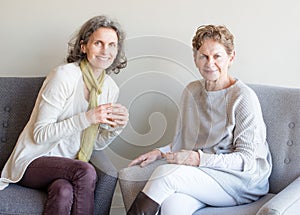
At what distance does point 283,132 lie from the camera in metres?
2.25

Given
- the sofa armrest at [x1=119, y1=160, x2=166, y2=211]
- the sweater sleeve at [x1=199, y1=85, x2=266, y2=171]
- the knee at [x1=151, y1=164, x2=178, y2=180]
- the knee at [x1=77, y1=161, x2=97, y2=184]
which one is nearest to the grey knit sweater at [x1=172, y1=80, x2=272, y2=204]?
the sweater sleeve at [x1=199, y1=85, x2=266, y2=171]

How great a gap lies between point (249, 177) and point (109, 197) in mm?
605

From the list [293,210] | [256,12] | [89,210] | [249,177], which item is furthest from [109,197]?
[256,12]

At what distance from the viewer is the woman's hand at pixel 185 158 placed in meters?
2.08

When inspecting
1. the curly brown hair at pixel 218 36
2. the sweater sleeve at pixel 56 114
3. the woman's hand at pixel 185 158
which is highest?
the curly brown hair at pixel 218 36

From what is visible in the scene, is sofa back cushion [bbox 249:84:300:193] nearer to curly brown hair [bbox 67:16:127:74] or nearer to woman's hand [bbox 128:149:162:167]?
woman's hand [bbox 128:149:162:167]

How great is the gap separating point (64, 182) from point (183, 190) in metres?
0.49

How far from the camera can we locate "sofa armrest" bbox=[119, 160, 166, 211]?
2.12m

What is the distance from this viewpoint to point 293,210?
1.75 meters

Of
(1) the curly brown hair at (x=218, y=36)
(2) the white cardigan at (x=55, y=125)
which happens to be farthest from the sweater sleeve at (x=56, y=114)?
(1) the curly brown hair at (x=218, y=36)

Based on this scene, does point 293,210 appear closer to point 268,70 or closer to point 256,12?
point 268,70

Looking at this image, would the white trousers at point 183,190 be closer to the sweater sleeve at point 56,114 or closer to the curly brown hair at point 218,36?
the sweater sleeve at point 56,114

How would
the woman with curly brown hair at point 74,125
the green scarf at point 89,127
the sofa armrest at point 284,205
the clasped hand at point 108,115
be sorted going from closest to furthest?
the sofa armrest at point 284,205
the woman with curly brown hair at point 74,125
the clasped hand at point 108,115
the green scarf at point 89,127

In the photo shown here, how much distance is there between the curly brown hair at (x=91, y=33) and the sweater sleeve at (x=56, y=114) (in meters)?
0.16
